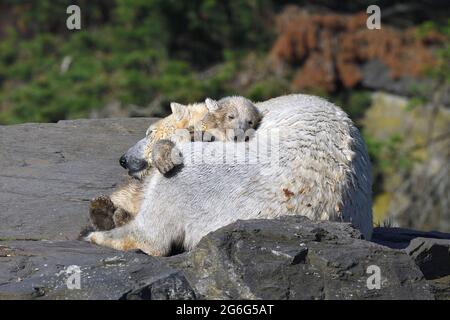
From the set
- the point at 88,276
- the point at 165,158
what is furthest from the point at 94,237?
the point at 88,276

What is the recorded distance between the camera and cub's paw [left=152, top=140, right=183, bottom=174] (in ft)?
24.5

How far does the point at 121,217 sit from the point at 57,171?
153cm

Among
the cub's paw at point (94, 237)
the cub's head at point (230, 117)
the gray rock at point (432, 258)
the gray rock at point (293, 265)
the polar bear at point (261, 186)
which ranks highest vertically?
the cub's head at point (230, 117)

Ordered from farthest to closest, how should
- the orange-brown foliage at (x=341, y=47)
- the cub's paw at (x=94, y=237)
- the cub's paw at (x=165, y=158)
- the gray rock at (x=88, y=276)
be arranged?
the orange-brown foliage at (x=341, y=47), the cub's paw at (x=94, y=237), the cub's paw at (x=165, y=158), the gray rock at (x=88, y=276)

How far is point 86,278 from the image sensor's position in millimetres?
6367

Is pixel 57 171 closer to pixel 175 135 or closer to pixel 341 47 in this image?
pixel 175 135

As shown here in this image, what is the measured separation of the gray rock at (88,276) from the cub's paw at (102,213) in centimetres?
75

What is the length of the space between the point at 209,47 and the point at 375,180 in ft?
18.0

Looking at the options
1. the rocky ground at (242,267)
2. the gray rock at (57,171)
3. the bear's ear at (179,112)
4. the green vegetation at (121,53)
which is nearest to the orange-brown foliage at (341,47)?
the green vegetation at (121,53)

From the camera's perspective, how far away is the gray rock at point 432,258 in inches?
296

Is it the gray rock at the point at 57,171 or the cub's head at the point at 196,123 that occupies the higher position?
the cub's head at the point at 196,123

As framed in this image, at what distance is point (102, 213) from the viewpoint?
796 cm

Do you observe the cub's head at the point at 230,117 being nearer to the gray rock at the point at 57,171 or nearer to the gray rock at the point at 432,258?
the gray rock at the point at 57,171
